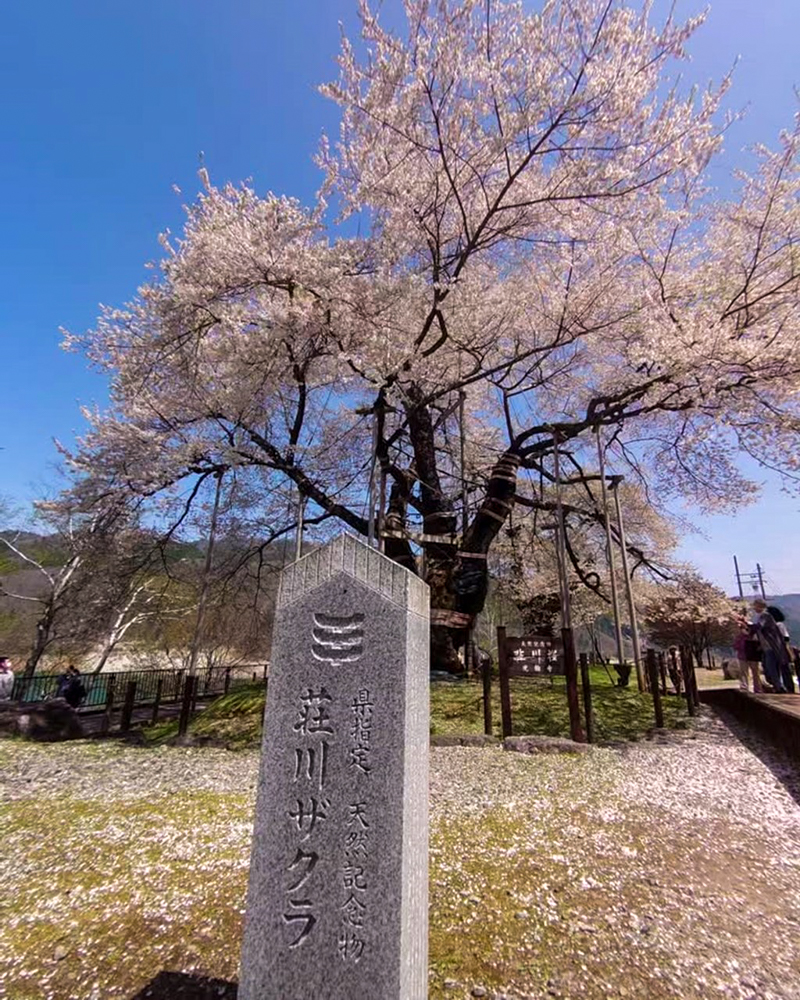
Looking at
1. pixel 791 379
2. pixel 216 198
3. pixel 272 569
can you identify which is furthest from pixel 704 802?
pixel 216 198

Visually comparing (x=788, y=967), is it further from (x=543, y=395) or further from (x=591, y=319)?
(x=543, y=395)

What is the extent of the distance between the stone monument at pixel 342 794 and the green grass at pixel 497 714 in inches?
244

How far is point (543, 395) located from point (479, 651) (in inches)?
312

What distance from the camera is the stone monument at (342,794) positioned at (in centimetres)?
213

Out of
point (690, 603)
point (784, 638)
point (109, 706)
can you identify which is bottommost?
point (109, 706)

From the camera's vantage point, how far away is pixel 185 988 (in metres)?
2.41

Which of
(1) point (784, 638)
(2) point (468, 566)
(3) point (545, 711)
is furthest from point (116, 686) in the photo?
(1) point (784, 638)

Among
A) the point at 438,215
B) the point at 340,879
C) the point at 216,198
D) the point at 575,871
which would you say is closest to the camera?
the point at 340,879

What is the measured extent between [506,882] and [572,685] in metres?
4.35

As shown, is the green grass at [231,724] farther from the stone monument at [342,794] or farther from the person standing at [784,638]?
the person standing at [784,638]

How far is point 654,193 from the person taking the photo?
319 inches

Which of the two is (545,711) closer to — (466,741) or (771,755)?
(466,741)

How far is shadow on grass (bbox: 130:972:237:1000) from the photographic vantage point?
92.5 inches

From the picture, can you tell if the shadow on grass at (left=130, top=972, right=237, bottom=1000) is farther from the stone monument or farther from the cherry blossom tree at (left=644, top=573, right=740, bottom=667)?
the cherry blossom tree at (left=644, top=573, right=740, bottom=667)
